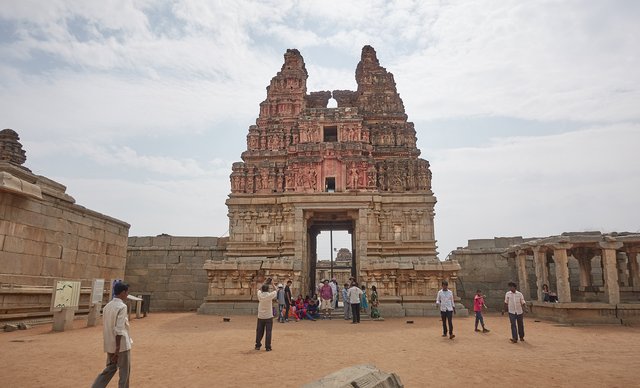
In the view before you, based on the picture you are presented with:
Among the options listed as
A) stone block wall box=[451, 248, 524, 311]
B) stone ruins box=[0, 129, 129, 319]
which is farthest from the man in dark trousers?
stone block wall box=[451, 248, 524, 311]

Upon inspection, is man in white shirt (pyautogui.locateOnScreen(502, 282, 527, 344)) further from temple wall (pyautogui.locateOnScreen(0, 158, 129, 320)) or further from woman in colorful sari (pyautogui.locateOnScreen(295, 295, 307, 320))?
temple wall (pyautogui.locateOnScreen(0, 158, 129, 320))

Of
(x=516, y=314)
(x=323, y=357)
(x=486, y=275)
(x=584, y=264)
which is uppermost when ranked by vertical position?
(x=584, y=264)

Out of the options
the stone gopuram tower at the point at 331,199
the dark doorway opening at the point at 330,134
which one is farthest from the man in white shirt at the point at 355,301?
the dark doorway opening at the point at 330,134

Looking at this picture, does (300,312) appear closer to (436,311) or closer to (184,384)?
(436,311)

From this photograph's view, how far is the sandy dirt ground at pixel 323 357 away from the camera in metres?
6.57

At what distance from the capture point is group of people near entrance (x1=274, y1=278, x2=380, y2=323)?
50.6 ft

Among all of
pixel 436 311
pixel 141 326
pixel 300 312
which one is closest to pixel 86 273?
pixel 141 326

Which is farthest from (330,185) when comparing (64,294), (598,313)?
(64,294)

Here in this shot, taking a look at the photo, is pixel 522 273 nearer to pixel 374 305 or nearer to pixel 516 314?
pixel 374 305

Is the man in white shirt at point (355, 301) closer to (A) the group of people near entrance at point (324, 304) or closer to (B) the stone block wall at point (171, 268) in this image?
(A) the group of people near entrance at point (324, 304)

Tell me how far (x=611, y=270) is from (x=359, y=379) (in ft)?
48.7

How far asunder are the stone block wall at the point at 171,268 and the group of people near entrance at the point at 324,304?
6.71 m

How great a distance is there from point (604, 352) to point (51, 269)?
16348 mm

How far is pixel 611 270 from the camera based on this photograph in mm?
14914
